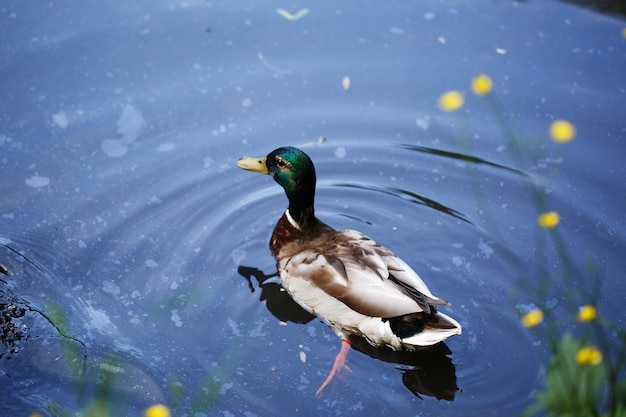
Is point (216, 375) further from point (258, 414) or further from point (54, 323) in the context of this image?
point (54, 323)

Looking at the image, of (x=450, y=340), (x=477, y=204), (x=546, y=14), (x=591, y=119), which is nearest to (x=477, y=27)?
(x=546, y=14)

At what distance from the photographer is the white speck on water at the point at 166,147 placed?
5742mm

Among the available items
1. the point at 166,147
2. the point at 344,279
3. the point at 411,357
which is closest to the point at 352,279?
the point at 344,279

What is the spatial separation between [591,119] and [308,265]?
265cm

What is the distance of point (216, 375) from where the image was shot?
4.29 metres

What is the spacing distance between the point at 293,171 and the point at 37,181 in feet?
6.21

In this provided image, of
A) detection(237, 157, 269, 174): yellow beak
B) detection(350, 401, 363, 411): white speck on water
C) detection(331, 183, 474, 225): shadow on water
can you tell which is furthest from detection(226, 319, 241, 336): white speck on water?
detection(331, 183, 474, 225): shadow on water

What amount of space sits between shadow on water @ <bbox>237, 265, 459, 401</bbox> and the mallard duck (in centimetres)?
5

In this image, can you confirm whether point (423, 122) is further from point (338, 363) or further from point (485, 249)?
point (338, 363)

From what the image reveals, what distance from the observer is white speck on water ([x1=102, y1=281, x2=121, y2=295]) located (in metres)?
4.75

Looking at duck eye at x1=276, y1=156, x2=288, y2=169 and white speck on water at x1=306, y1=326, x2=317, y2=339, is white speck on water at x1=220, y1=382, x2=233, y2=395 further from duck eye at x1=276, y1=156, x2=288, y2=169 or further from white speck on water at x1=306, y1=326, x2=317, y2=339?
duck eye at x1=276, y1=156, x2=288, y2=169

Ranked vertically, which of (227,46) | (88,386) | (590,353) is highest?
(590,353)

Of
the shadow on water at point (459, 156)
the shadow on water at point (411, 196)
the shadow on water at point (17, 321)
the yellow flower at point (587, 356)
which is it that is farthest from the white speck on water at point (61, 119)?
the yellow flower at point (587, 356)

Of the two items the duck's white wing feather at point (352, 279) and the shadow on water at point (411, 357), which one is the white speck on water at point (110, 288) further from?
the duck's white wing feather at point (352, 279)
